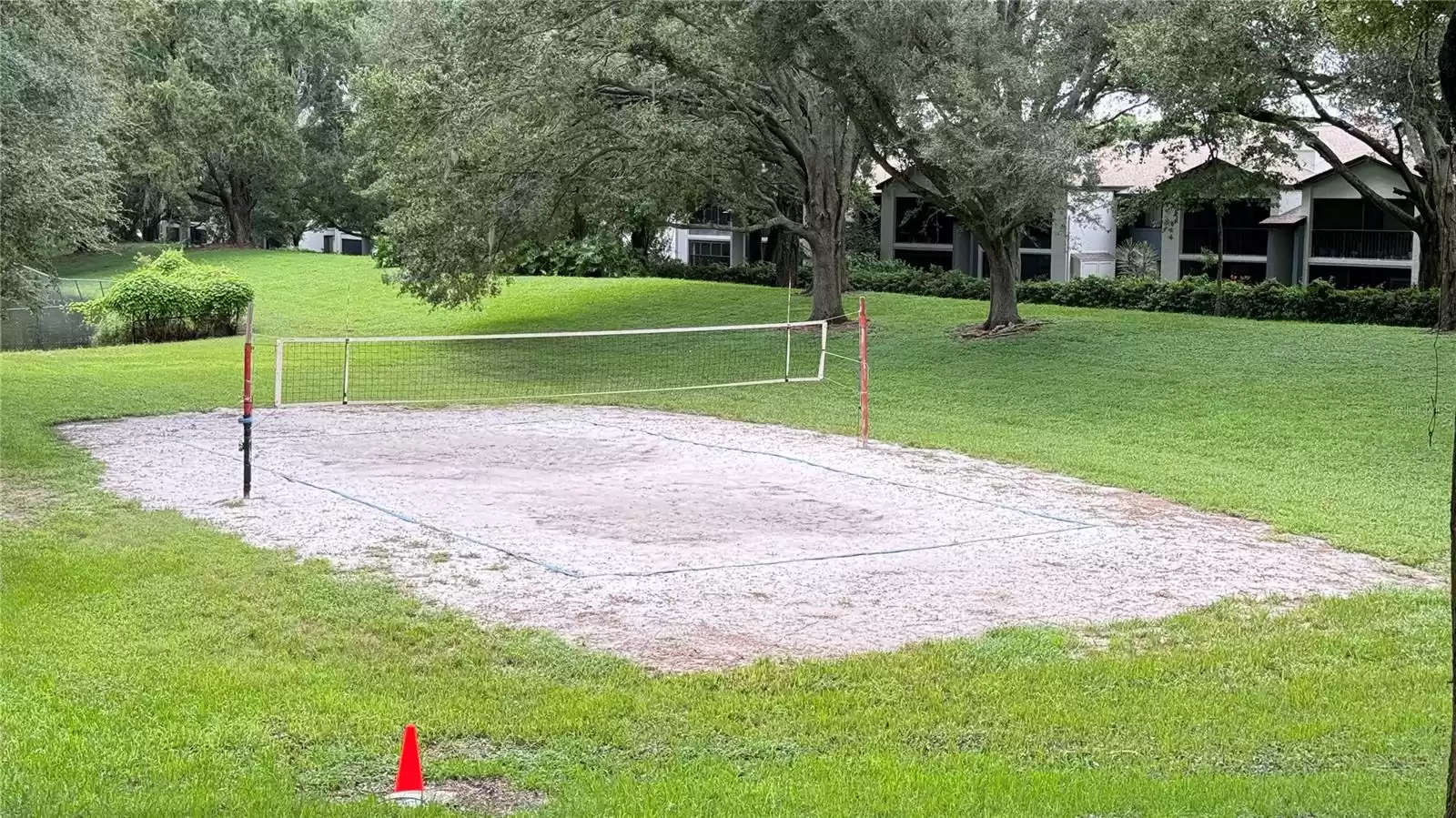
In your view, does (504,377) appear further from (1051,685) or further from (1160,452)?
(1051,685)

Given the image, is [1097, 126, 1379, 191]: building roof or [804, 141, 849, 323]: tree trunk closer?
[804, 141, 849, 323]: tree trunk

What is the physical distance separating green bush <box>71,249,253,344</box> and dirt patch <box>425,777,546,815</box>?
28.7 m

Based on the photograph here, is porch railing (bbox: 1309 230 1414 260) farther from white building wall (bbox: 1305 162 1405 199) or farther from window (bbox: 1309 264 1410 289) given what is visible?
white building wall (bbox: 1305 162 1405 199)

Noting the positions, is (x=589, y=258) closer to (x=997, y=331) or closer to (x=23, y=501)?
(x=997, y=331)

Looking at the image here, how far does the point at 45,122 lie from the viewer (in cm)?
1666

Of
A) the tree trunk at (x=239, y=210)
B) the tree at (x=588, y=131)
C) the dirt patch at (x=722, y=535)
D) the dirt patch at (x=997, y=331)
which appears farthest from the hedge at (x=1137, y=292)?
the tree trunk at (x=239, y=210)

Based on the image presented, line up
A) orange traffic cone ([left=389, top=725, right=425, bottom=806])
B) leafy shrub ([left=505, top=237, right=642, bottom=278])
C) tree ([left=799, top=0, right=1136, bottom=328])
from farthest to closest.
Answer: leafy shrub ([left=505, top=237, right=642, bottom=278]), tree ([left=799, top=0, right=1136, bottom=328]), orange traffic cone ([left=389, top=725, right=425, bottom=806])

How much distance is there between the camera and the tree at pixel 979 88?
22.4m

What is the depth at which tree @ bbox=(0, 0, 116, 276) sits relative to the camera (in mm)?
16109

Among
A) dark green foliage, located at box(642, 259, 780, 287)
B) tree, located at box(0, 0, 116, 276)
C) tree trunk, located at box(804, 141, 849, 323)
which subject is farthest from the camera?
dark green foliage, located at box(642, 259, 780, 287)

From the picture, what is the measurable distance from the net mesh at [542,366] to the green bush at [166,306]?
176 cm

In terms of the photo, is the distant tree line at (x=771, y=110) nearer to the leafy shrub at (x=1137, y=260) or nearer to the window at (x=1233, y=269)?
the leafy shrub at (x=1137, y=260)

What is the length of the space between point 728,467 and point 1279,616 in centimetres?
769

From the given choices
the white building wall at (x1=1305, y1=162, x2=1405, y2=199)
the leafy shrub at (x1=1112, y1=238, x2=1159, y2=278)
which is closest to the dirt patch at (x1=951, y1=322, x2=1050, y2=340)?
the white building wall at (x1=1305, y1=162, x2=1405, y2=199)
